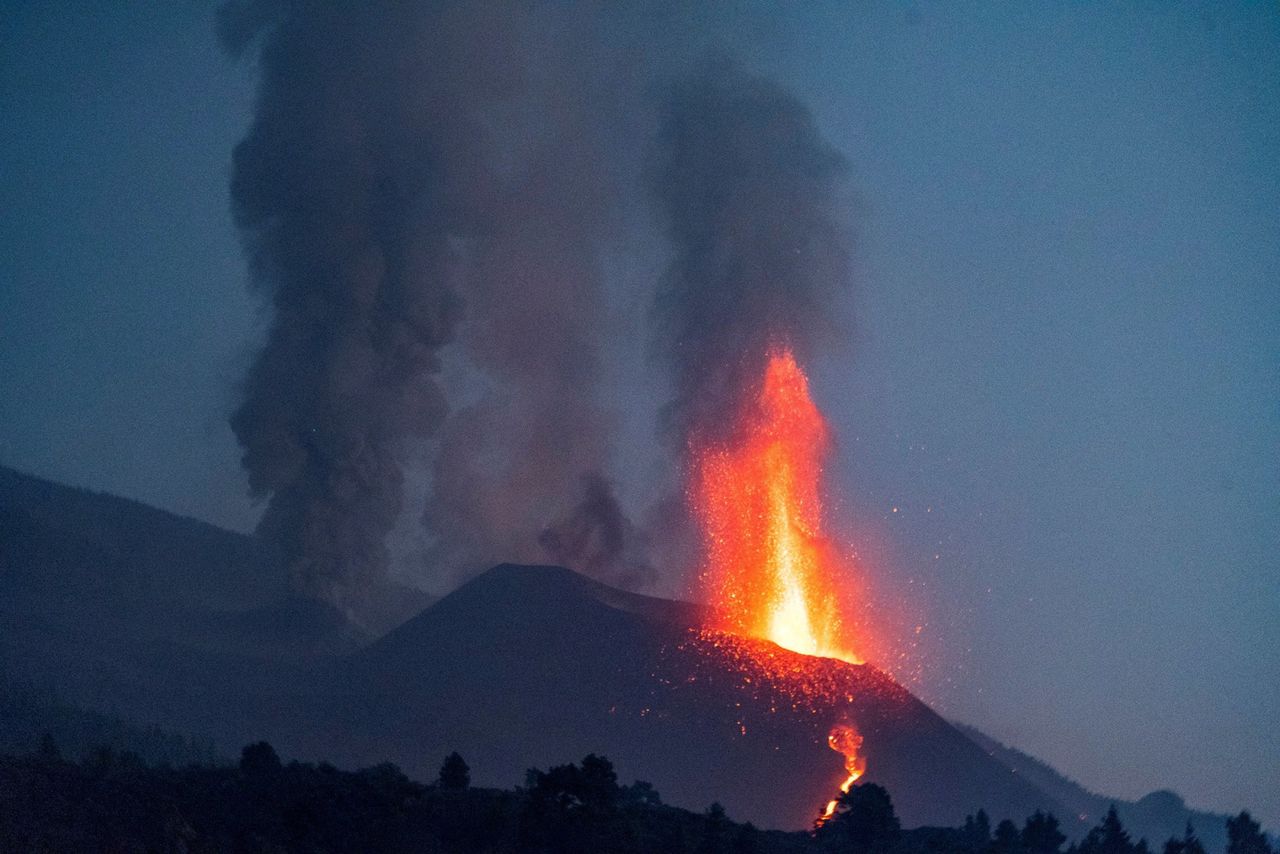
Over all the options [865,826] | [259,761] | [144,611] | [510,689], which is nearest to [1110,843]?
[865,826]

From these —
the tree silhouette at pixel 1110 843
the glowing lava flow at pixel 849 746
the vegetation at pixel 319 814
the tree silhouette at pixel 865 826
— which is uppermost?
the glowing lava flow at pixel 849 746

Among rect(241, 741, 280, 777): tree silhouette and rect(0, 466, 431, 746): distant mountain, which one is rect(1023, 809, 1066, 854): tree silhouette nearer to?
rect(241, 741, 280, 777): tree silhouette

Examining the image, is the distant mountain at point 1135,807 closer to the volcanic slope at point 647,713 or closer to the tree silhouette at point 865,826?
the volcanic slope at point 647,713

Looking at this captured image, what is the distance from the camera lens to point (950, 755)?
98.4 metres

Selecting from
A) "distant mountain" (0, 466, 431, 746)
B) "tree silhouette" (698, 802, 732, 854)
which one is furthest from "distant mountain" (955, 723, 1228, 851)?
"tree silhouette" (698, 802, 732, 854)

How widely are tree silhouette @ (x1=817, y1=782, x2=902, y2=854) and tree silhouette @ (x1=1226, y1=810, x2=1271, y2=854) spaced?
23.5 meters

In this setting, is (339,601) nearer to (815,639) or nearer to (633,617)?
(633,617)

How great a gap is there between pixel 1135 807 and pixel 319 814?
468ft

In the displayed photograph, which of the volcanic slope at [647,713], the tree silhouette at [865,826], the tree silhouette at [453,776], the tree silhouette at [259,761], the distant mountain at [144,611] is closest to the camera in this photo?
the tree silhouette at [259,761]

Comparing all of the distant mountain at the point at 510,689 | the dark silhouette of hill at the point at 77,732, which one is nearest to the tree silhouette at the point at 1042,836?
the distant mountain at the point at 510,689

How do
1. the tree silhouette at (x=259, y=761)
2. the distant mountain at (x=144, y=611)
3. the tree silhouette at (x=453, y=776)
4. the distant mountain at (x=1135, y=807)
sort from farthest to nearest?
1. the distant mountain at (x=1135, y=807)
2. the distant mountain at (x=144, y=611)
3. the tree silhouette at (x=453, y=776)
4. the tree silhouette at (x=259, y=761)

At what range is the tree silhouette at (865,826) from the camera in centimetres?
5153

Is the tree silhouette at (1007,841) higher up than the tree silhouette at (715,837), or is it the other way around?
the tree silhouette at (1007,841)

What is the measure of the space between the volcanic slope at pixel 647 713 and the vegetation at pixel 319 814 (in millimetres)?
39359
